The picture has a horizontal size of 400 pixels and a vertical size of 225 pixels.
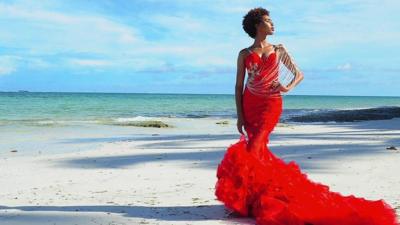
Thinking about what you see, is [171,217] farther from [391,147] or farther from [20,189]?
[391,147]

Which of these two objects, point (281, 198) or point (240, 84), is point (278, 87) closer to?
point (240, 84)

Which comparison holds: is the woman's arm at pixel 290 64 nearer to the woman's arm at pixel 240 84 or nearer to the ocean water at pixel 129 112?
the woman's arm at pixel 240 84

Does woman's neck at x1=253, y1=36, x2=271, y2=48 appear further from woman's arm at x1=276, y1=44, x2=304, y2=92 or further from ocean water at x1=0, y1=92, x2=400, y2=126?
ocean water at x1=0, y1=92, x2=400, y2=126

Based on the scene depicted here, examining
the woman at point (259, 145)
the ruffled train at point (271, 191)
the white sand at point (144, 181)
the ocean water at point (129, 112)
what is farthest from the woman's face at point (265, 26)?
the ocean water at point (129, 112)

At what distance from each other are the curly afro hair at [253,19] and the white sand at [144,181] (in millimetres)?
1814

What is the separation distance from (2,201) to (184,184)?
2317mm

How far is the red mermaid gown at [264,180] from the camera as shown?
15.0ft

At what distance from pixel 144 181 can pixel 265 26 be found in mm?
3421

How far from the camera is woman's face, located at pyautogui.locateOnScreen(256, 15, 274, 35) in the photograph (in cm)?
505

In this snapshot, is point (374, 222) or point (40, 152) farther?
point (40, 152)

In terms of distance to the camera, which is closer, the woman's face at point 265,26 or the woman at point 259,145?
the woman at point 259,145

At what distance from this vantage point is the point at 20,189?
716cm

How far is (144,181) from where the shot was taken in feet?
24.9

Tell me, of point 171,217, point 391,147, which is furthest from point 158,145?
point 171,217
